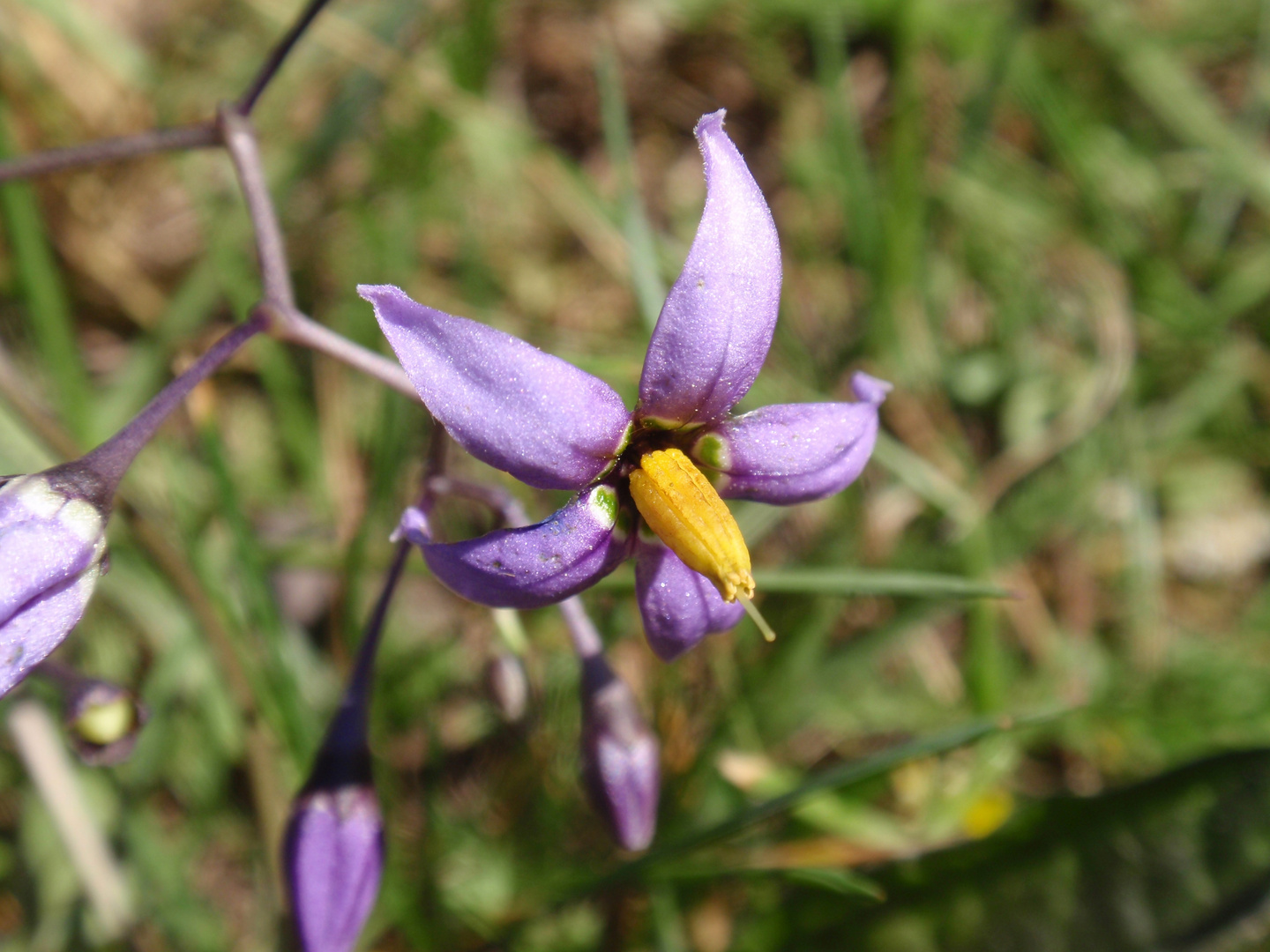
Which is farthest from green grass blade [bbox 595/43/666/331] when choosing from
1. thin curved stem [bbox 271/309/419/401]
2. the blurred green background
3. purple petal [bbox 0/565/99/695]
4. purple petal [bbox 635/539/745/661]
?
purple petal [bbox 0/565/99/695]

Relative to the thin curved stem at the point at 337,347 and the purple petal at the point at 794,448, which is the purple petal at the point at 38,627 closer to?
the thin curved stem at the point at 337,347

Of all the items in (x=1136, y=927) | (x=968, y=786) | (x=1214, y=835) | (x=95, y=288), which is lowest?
(x=968, y=786)

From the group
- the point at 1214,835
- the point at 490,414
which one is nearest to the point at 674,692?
the point at 1214,835

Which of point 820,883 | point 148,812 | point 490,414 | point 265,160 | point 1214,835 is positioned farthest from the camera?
point 265,160

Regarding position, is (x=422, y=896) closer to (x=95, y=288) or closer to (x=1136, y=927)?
(x=1136, y=927)

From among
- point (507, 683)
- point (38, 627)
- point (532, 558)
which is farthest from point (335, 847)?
point (532, 558)

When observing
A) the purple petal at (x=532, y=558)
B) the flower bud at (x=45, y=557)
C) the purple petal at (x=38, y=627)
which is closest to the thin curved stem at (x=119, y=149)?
the flower bud at (x=45, y=557)
